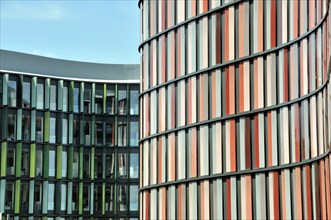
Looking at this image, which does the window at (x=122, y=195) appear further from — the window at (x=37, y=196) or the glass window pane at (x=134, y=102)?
A: the window at (x=37, y=196)

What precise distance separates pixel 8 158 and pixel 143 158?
72.5 feet

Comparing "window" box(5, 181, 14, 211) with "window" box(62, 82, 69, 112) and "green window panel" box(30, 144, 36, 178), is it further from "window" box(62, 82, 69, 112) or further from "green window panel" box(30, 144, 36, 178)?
"window" box(62, 82, 69, 112)

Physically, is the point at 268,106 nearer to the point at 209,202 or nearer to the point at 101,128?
the point at 209,202

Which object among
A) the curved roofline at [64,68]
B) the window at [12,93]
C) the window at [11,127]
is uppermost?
the curved roofline at [64,68]

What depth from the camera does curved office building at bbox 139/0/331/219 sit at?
36219 mm

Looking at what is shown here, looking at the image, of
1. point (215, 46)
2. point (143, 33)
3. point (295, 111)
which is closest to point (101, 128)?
point (143, 33)

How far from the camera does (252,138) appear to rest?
39.9m

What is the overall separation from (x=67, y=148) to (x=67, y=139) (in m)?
0.71

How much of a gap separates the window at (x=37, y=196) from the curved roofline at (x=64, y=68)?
8.50 m

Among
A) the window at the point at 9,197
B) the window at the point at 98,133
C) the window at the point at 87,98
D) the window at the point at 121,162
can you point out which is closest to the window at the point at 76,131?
the window at the point at 87,98

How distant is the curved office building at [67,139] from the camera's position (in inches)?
2660

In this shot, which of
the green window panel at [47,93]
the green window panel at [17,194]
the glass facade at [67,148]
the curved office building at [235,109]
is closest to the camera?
the curved office building at [235,109]

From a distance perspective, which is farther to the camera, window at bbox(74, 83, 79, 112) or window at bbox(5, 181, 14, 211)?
window at bbox(74, 83, 79, 112)

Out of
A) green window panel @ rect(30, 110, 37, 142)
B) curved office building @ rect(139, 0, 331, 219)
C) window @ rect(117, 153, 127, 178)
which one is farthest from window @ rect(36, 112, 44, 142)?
curved office building @ rect(139, 0, 331, 219)
